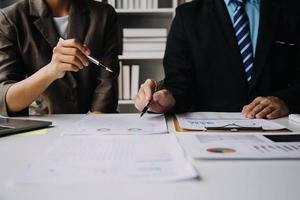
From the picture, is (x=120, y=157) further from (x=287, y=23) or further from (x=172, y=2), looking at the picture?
(x=172, y=2)

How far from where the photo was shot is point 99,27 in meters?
1.33

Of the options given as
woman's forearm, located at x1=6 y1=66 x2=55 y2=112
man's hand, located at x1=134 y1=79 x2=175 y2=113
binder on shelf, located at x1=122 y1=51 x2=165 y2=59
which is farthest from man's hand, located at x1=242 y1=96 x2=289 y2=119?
binder on shelf, located at x1=122 y1=51 x2=165 y2=59

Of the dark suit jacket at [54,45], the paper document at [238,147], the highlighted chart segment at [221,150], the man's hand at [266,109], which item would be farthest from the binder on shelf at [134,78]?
the highlighted chart segment at [221,150]

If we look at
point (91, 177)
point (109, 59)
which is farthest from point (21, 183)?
point (109, 59)

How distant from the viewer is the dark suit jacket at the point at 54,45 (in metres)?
1.20

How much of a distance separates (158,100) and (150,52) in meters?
1.18

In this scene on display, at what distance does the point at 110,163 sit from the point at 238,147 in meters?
0.24

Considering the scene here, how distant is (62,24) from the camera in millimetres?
1320

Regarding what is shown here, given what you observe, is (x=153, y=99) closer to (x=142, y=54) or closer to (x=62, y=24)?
(x=62, y=24)

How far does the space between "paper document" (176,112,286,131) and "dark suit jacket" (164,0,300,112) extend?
0.81 ft

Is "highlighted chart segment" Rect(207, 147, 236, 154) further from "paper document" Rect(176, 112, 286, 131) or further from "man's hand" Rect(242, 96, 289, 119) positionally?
"man's hand" Rect(242, 96, 289, 119)

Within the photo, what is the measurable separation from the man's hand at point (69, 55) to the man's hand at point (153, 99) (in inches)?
Result: 7.5

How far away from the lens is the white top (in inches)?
51.4

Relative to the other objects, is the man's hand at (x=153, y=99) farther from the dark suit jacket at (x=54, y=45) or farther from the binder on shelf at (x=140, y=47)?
the binder on shelf at (x=140, y=47)
